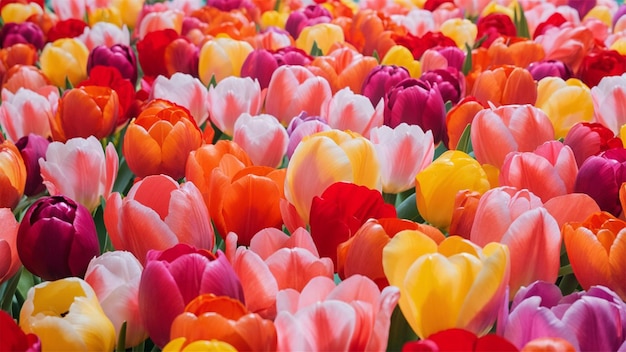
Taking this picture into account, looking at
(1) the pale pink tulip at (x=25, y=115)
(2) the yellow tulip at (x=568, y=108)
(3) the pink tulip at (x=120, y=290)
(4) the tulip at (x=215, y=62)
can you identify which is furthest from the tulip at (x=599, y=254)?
(4) the tulip at (x=215, y=62)

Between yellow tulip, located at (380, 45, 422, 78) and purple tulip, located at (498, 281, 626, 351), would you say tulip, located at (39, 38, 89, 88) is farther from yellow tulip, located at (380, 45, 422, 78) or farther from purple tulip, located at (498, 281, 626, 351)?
purple tulip, located at (498, 281, 626, 351)

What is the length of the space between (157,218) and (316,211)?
0.45 feet

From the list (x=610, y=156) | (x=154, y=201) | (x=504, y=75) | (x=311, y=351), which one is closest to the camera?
(x=311, y=351)

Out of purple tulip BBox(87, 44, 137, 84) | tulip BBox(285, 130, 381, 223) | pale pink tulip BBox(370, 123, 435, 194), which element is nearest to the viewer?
tulip BBox(285, 130, 381, 223)

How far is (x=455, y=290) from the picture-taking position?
607 mm

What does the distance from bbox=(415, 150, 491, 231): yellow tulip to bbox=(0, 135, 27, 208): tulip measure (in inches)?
16.9

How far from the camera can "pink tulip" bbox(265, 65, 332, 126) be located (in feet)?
3.96

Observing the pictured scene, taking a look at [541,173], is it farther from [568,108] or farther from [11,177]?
[11,177]

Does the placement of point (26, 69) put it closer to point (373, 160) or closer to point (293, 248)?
point (373, 160)

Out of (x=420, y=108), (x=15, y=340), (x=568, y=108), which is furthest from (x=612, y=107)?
(x=15, y=340)

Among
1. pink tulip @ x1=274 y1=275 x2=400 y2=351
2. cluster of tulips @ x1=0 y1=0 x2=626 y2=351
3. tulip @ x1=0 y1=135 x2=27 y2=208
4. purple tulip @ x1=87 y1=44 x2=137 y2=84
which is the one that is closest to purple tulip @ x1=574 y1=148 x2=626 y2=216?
cluster of tulips @ x1=0 y1=0 x2=626 y2=351

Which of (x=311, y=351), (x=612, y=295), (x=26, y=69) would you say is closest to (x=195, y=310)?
(x=311, y=351)

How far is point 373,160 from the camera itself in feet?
2.78

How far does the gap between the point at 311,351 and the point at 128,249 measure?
248 millimetres
